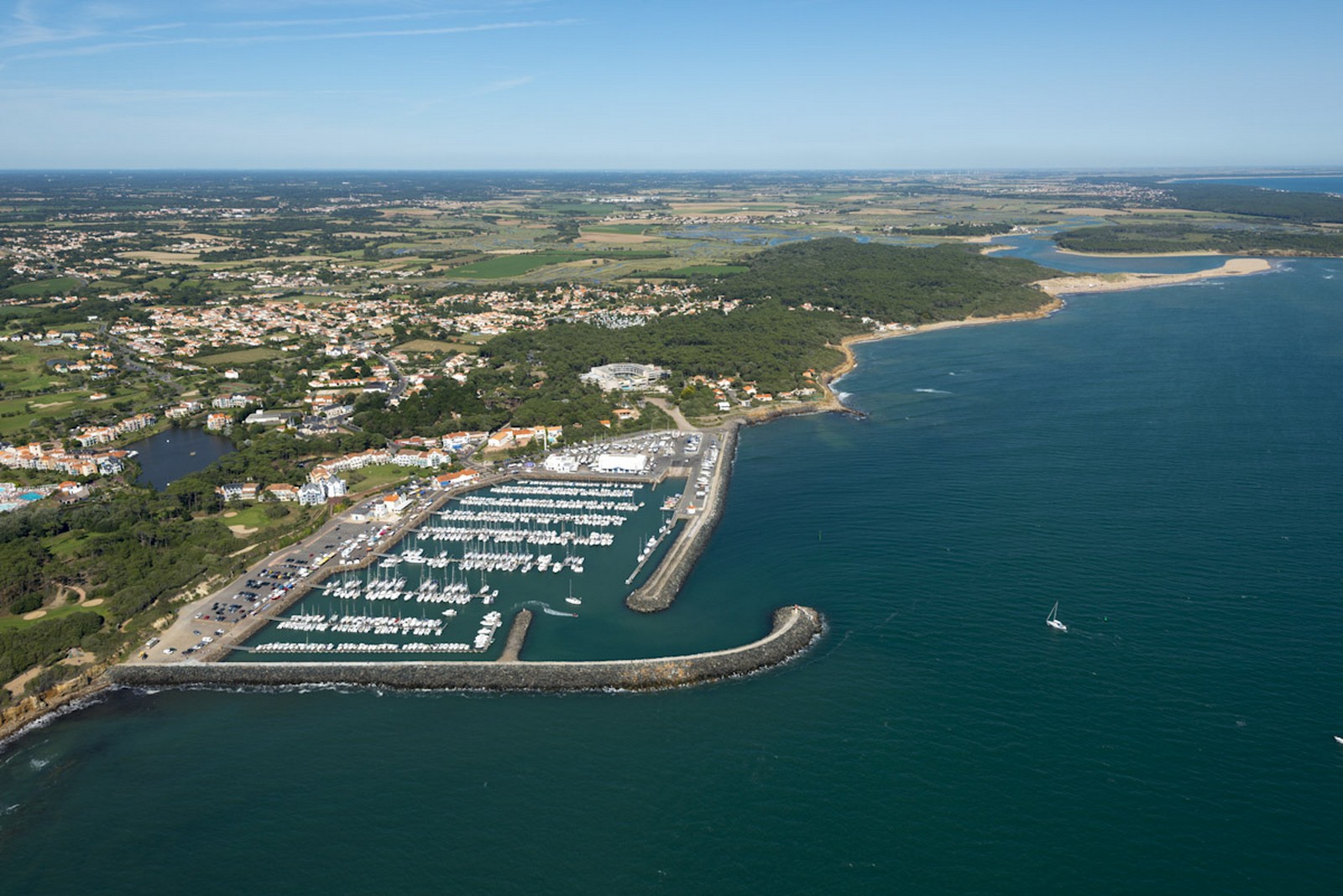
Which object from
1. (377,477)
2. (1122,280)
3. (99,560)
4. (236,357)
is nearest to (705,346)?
(377,477)

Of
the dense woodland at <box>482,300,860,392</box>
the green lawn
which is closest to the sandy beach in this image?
the dense woodland at <box>482,300,860,392</box>

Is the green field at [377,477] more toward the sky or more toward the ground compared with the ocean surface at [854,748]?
more toward the sky

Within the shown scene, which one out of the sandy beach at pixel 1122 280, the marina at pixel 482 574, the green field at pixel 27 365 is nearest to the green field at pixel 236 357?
the green field at pixel 27 365

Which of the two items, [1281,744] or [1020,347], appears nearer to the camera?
[1281,744]

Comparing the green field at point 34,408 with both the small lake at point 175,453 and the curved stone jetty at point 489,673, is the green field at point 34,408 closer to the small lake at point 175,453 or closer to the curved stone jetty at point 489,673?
the small lake at point 175,453

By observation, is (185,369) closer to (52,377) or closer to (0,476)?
(52,377)

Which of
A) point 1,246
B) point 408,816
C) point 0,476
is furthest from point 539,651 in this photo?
point 1,246
